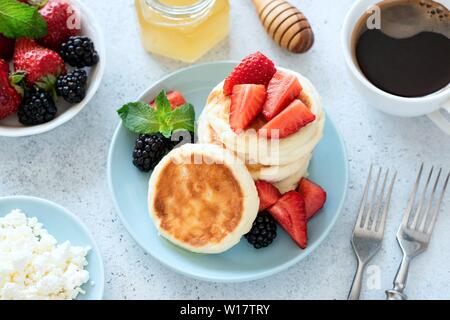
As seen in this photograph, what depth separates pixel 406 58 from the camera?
171 cm

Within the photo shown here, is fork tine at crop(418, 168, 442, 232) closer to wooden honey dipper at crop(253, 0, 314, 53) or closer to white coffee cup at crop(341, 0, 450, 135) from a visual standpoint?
white coffee cup at crop(341, 0, 450, 135)

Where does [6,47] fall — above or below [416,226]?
above

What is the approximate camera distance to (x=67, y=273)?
1.55m

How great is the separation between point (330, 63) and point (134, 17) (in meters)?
0.58

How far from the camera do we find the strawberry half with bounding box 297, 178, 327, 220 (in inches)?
63.0

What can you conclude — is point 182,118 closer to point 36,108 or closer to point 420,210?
point 36,108

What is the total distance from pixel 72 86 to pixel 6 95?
6.4 inches

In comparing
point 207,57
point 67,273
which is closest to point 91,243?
point 67,273

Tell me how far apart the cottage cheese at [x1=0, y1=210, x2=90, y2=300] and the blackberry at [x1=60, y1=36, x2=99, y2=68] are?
16.5 inches

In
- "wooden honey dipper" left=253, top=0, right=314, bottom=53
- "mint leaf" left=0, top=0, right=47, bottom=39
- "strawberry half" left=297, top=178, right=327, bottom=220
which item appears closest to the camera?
"strawberry half" left=297, top=178, right=327, bottom=220

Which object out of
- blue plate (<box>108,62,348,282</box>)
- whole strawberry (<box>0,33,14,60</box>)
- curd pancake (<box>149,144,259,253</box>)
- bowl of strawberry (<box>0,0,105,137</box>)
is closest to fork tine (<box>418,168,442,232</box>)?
blue plate (<box>108,62,348,282</box>)

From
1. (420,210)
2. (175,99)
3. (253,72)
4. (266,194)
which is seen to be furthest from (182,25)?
(420,210)

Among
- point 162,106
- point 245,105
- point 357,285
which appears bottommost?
point 357,285

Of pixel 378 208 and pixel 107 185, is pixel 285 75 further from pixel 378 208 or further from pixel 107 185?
pixel 107 185
